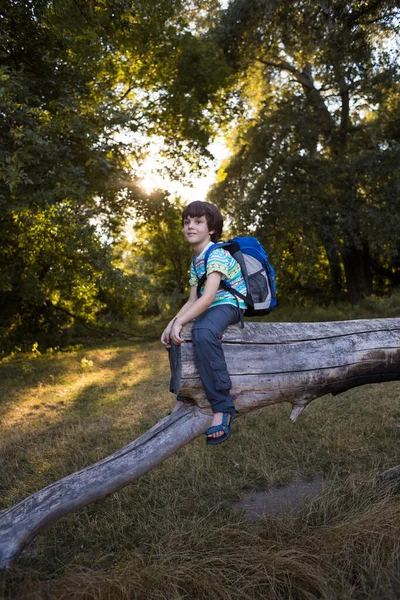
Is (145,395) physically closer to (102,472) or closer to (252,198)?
(102,472)

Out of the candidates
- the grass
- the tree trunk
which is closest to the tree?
the tree trunk

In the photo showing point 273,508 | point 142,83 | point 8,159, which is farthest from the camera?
point 142,83

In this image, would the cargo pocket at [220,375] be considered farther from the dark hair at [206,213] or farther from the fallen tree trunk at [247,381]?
the dark hair at [206,213]

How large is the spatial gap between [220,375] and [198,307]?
1.52 ft

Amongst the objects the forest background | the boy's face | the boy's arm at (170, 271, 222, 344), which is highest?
the forest background

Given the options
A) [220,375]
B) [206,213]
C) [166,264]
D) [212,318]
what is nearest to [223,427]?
[220,375]

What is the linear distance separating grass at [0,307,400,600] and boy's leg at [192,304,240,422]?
94 centimetres

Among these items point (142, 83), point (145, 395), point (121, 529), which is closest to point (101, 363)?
point (145, 395)

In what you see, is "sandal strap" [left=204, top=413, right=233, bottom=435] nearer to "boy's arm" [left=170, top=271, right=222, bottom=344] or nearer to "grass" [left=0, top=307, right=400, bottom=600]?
"boy's arm" [left=170, top=271, right=222, bottom=344]

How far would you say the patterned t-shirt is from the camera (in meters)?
3.28

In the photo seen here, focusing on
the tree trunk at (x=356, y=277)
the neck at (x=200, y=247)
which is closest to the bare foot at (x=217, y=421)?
the neck at (x=200, y=247)

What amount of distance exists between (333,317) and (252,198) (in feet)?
13.7

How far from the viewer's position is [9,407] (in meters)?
7.84

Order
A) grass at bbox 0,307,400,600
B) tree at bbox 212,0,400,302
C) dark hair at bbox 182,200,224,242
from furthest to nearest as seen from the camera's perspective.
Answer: tree at bbox 212,0,400,302 → dark hair at bbox 182,200,224,242 → grass at bbox 0,307,400,600
